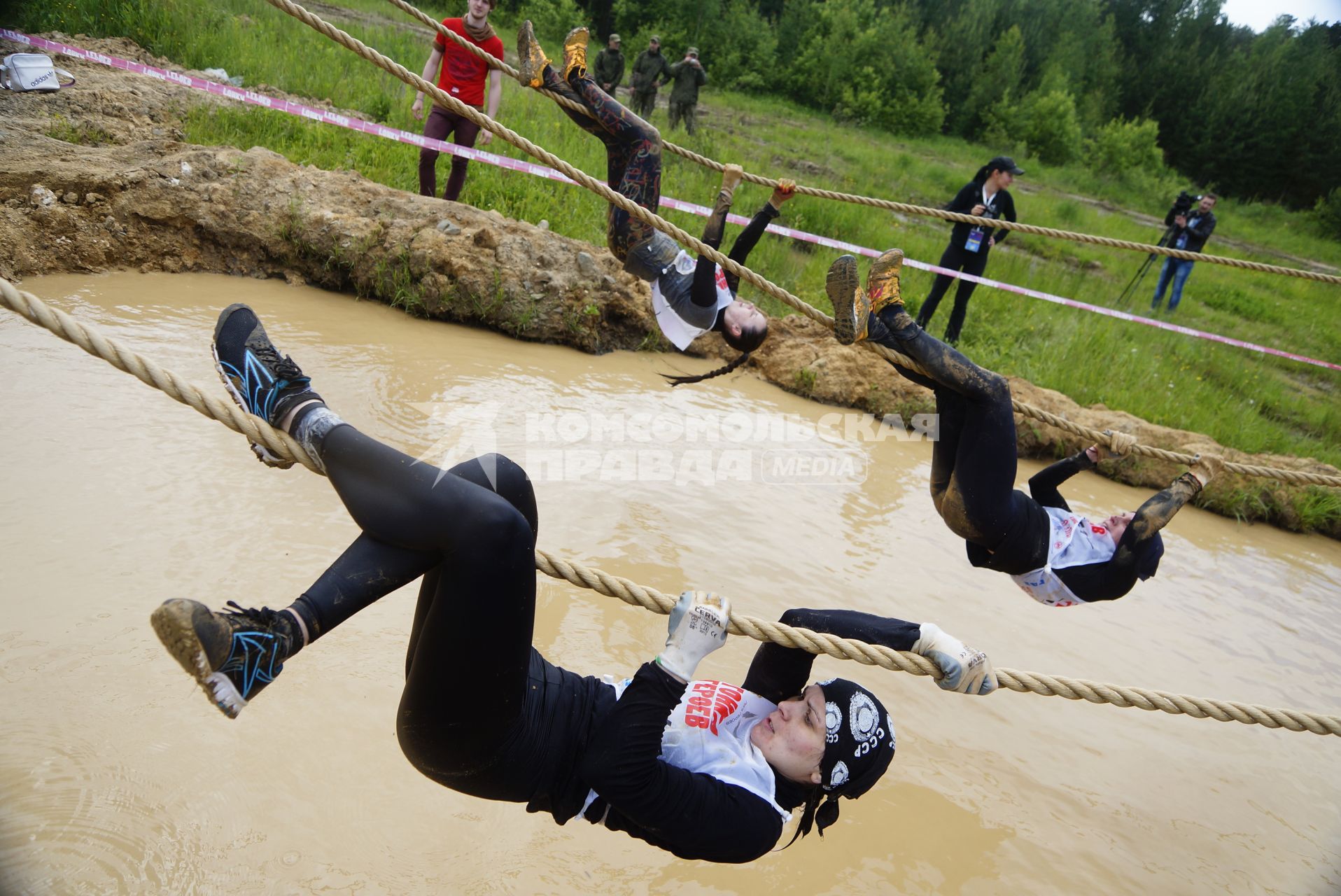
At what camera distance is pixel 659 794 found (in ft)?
5.46

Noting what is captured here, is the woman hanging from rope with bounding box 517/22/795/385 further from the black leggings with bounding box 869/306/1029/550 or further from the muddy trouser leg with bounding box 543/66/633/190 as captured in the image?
the black leggings with bounding box 869/306/1029/550

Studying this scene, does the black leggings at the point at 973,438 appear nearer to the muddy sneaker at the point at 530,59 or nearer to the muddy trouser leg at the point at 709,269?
the muddy trouser leg at the point at 709,269

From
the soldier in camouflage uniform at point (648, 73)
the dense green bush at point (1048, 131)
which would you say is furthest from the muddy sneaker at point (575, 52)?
the dense green bush at point (1048, 131)

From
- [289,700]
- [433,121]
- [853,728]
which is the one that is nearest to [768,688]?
[853,728]

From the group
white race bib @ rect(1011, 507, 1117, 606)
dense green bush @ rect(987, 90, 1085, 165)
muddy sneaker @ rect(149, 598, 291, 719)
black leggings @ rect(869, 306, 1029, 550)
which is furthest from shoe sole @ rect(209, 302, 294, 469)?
dense green bush @ rect(987, 90, 1085, 165)

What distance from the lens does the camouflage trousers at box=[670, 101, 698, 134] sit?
11383 millimetres

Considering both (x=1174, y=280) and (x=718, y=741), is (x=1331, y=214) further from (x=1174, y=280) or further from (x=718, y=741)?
(x=718, y=741)

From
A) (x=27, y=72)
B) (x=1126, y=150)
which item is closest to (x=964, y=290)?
(x=27, y=72)

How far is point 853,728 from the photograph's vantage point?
72.7 inches

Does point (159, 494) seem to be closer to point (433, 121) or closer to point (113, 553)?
point (113, 553)

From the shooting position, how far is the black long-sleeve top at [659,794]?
1.66 meters

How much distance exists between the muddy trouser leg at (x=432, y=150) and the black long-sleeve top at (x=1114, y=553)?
184 inches

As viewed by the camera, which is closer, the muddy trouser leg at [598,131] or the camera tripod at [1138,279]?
the muddy trouser leg at [598,131]

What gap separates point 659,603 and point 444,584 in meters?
0.59
